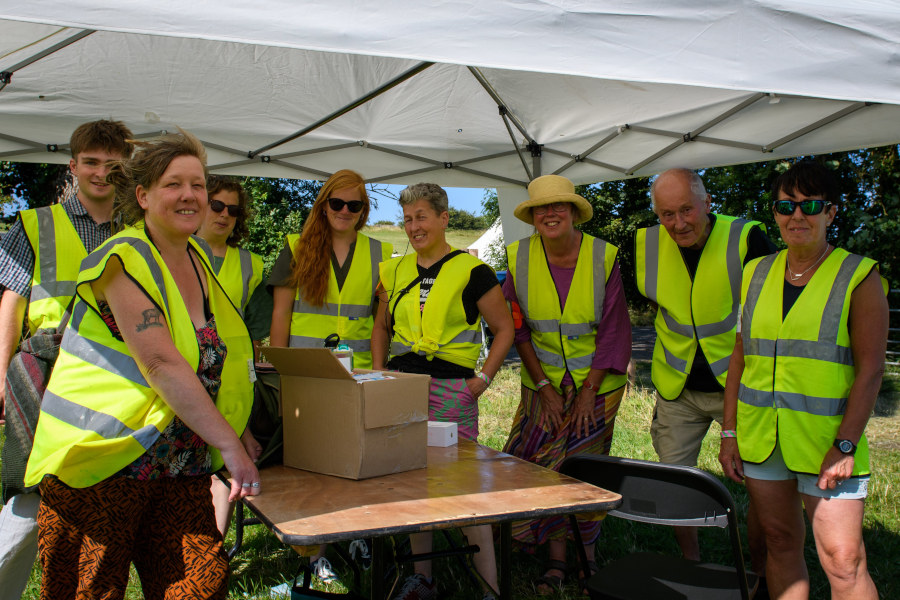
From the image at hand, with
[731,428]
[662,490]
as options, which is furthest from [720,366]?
[662,490]

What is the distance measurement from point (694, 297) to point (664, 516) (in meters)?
1.24

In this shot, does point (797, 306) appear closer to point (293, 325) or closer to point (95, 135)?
point (293, 325)

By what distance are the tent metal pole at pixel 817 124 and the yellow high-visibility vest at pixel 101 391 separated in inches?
115

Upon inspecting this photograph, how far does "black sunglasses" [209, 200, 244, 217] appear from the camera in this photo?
3.33 m

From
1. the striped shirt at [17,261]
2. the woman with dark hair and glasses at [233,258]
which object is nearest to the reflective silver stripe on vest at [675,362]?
the woman with dark hair and glasses at [233,258]

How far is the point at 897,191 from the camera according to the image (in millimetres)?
9195

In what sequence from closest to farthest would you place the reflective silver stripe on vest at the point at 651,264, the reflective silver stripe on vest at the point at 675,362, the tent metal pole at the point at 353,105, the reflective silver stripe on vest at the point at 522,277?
the reflective silver stripe on vest at the point at 675,362 < the reflective silver stripe on vest at the point at 651,264 < the reflective silver stripe on vest at the point at 522,277 < the tent metal pole at the point at 353,105

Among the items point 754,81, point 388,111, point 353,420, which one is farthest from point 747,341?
point 388,111

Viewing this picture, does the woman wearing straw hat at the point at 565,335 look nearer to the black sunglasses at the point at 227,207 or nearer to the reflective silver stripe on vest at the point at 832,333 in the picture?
the reflective silver stripe on vest at the point at 832,333

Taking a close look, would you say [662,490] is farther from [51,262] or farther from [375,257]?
[51,262]

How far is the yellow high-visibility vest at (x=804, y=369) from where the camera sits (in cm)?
212

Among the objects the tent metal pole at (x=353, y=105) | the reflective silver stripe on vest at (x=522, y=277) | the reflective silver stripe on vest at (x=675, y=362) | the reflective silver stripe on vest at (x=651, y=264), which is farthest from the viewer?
the tent metal pole at (x=353, y=105)

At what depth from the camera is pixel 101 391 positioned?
167 cm

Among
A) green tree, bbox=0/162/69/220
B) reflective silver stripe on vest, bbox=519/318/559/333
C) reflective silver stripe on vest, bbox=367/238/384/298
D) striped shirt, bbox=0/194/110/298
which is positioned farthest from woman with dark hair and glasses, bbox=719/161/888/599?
green tree, bbox=0/162/69/220
